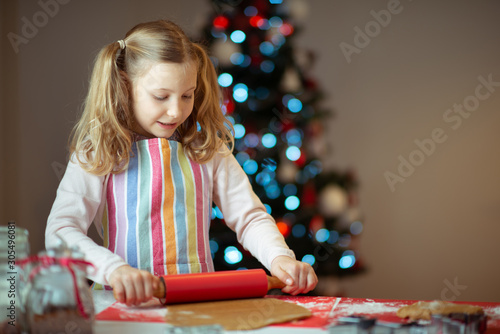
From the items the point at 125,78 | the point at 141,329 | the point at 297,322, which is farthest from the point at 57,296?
the point at 125,78

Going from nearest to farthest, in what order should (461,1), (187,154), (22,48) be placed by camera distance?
1. (187,154)
2. (22,48)
3. (461,1)

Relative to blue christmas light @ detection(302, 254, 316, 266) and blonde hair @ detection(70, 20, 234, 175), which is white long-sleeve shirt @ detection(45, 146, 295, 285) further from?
blue christmas light @ detection(302, 254, 316, 266)

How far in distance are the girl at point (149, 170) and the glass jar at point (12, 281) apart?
309mm

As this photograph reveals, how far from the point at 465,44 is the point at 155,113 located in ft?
8.72

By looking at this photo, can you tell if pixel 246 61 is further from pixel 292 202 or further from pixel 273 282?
pixel 273 282

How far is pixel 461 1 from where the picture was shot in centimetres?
338

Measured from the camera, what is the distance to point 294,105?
9.97 feet

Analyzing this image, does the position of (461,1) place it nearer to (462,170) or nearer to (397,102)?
(397,102)

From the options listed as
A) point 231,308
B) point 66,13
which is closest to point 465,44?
point 66,13

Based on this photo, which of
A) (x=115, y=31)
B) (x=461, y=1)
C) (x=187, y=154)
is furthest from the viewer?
(x=461, y=1)

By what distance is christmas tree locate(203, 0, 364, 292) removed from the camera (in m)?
2.88

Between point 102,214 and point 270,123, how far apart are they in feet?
5.36

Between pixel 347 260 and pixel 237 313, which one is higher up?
pixel 237 313

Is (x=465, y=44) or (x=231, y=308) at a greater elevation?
(x=465, y=44)
